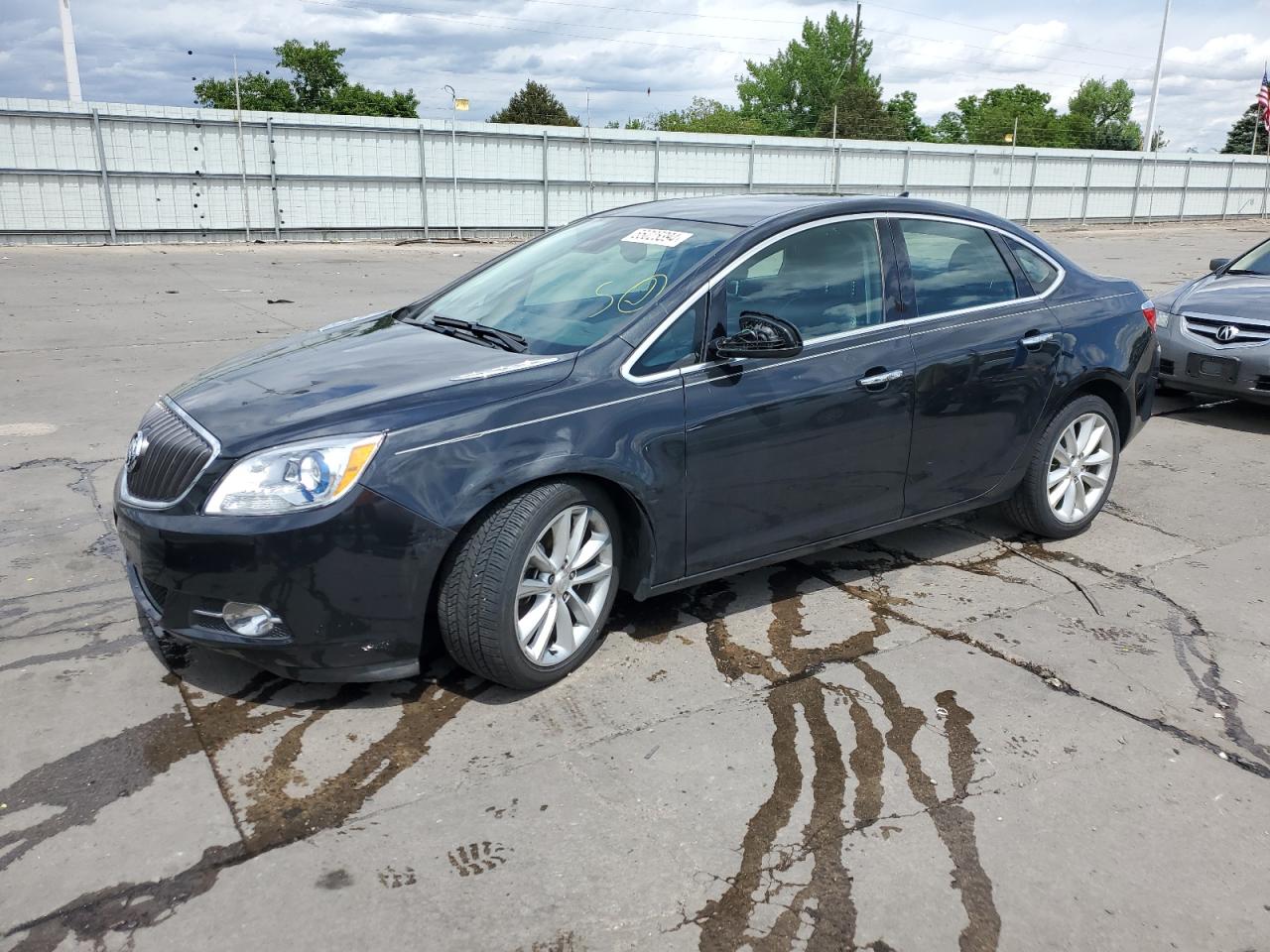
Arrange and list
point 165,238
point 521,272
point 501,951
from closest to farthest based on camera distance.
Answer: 1. point 501,951
2. point 521,272
3. point 165,238

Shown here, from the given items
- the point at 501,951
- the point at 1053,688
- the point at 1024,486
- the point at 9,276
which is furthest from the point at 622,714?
the point at 9,276

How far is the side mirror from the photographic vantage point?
3.88 m

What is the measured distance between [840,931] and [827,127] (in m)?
83.6

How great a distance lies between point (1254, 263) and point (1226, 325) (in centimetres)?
154

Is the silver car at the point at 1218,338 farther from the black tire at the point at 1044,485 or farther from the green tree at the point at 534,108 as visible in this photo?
the green tree at the point at 534,108

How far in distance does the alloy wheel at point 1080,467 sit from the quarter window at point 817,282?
1.42 m

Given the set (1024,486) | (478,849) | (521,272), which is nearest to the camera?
(478,849)

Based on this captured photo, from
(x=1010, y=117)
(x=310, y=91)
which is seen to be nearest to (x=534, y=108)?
(x=310, y=91)

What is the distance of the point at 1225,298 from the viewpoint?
8.19 meters

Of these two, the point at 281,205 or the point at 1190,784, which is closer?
the point at 1190,784

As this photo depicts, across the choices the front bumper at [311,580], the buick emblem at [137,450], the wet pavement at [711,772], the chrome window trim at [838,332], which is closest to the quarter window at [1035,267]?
the chrome window trim at [838,332]

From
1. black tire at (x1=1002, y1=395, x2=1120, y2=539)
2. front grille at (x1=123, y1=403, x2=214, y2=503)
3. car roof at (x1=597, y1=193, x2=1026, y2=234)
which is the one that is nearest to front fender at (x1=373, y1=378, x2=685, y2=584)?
front grille at (x1=123, y1=403, x2=214, y2=503)

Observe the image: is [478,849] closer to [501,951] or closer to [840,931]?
[501,951]

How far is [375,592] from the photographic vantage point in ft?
10.8
